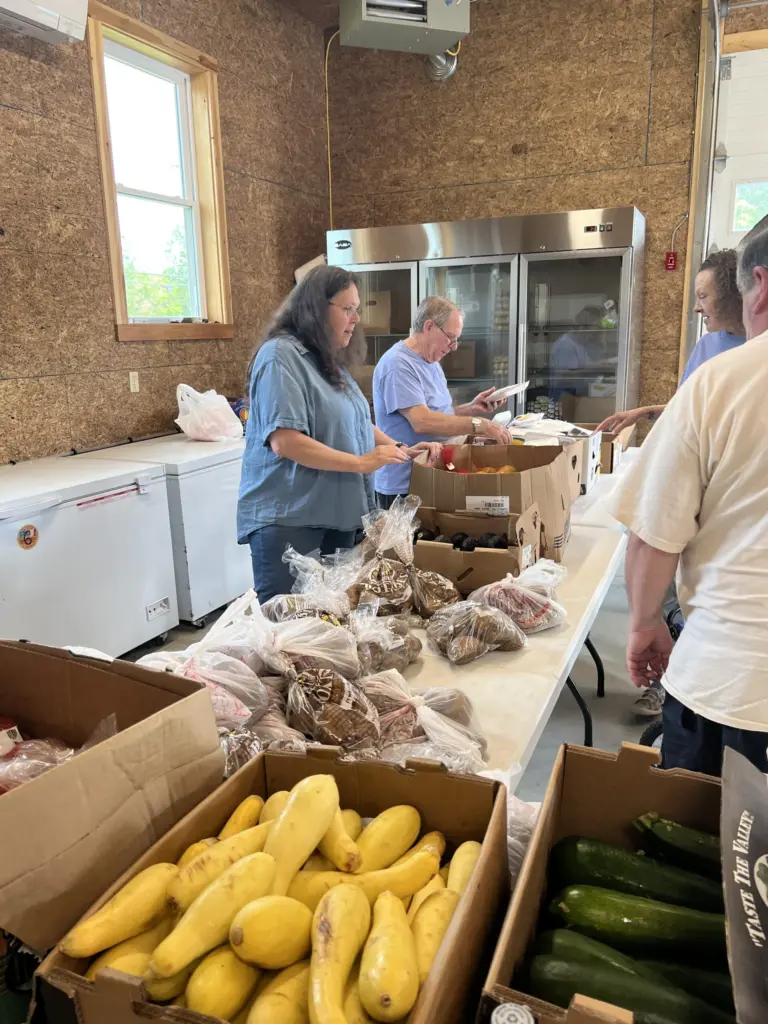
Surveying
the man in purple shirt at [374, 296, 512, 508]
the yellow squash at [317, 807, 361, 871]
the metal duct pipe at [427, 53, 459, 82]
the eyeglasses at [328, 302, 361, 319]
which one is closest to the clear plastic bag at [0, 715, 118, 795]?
the yellow squash at [317, 807, 361, 871]

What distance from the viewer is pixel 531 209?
498 cm

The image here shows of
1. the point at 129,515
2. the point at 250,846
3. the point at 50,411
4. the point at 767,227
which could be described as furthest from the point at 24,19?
the point at 250,846

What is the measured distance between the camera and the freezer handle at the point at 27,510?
2.57 metres

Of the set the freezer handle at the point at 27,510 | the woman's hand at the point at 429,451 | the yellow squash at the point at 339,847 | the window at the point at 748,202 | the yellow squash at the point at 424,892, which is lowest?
the freezer handle at the point at 27,510

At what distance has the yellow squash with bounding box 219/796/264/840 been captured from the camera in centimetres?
77

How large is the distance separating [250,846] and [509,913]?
0.89 ft

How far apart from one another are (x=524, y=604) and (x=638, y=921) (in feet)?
3.37

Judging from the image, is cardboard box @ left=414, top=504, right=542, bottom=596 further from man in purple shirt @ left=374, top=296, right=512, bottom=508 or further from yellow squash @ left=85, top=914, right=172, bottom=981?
yellow squash @ left=85, top=914, right=172, bottom=981

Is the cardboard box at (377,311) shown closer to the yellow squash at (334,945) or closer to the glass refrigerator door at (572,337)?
the glass refrigerator door at (572,337)

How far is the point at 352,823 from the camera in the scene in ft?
2.64

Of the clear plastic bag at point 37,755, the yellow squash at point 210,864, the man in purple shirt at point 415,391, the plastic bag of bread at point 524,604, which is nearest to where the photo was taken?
the yellow squash at point 210,864

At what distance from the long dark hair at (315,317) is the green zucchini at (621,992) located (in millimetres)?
1791

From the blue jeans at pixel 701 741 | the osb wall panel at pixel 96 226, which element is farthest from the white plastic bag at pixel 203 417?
the blue jeans at pixel 701 741

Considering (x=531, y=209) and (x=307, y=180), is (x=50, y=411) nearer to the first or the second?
(x=307, y=180)
